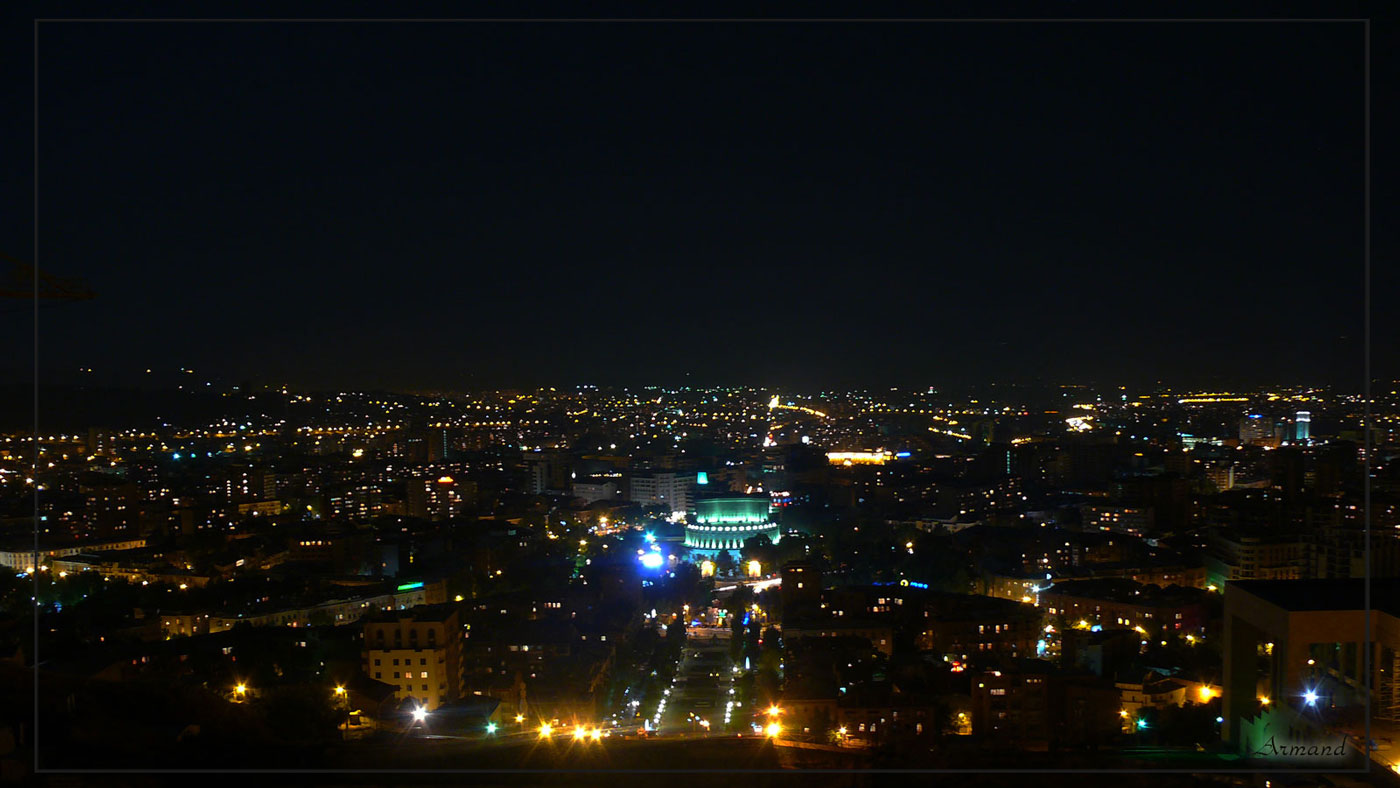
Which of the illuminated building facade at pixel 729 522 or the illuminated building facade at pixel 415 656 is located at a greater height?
the illuminated building facade at pixel 415 656

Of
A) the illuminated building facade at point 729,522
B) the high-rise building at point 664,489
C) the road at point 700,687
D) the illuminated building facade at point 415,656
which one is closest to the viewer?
the road at point 700,687

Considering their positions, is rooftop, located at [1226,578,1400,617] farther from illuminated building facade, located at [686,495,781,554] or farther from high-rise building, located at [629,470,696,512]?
high-rise building, located at [629,470,696,512]

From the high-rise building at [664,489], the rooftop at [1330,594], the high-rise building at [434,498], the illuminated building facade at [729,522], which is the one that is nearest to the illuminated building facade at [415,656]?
the rooftop at [1330,594]

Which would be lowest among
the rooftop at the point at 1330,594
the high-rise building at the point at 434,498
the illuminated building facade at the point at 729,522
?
the illuminated building facade at the point at 729,522

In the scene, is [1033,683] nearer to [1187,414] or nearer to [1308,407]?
[1308,407]

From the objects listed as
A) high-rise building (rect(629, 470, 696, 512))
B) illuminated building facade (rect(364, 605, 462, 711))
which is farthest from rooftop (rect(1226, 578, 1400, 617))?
high-rise building (rect(629, 470, 696, 512))

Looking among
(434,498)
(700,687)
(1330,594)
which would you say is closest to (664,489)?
(434,498)

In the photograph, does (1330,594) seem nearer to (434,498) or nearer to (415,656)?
(415,656)

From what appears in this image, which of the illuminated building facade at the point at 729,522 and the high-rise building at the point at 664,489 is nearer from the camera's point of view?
the illuminated building facade at the point at 729,522

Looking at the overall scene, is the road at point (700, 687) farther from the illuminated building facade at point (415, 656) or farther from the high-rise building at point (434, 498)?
the high-rise building at point (434, 498)
